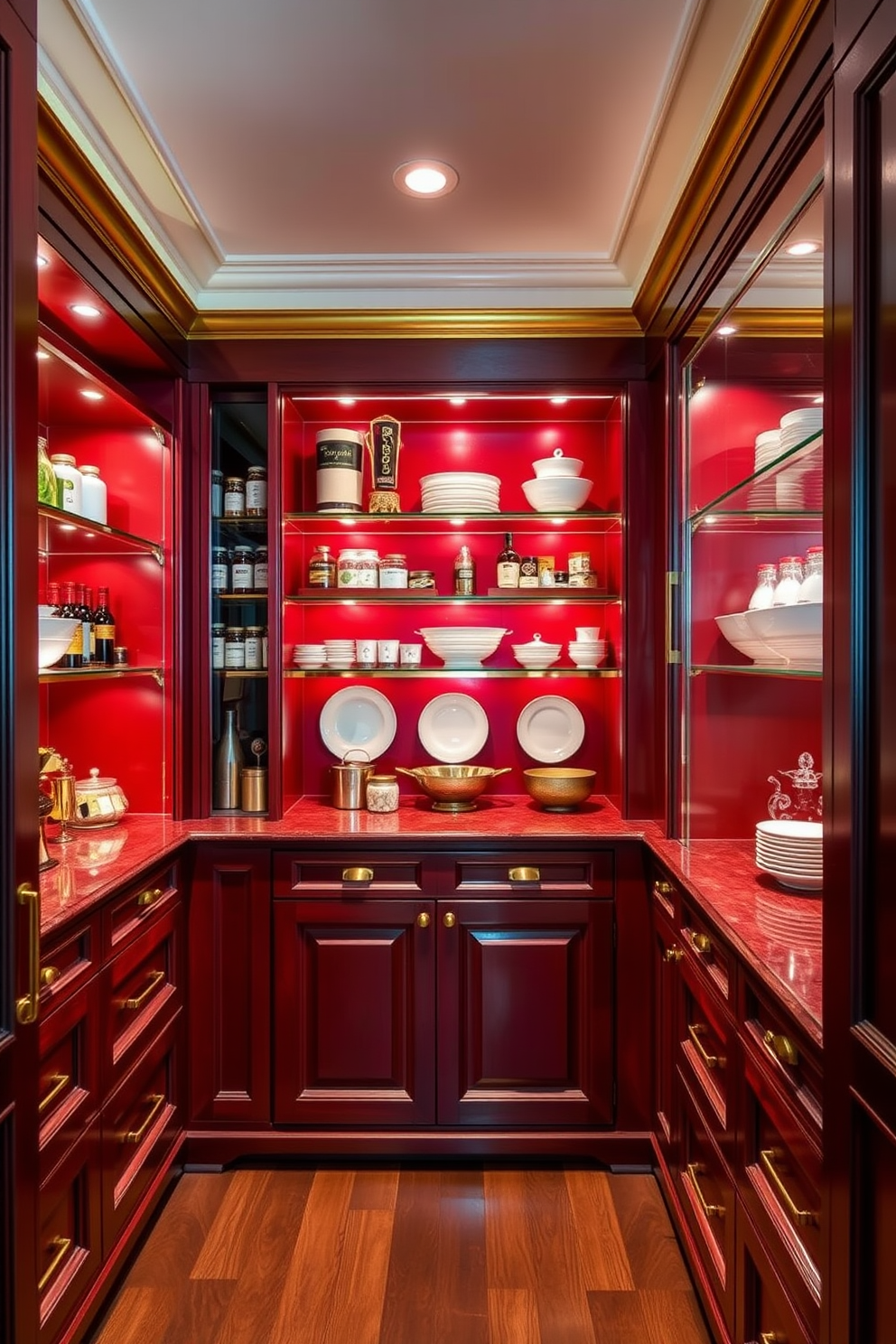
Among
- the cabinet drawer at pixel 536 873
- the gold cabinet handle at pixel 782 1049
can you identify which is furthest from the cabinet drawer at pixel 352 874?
the gold cabinet handle at pixel 782 1049

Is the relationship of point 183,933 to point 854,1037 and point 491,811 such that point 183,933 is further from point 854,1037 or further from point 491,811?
point 854,1037

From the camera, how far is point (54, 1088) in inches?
67.7

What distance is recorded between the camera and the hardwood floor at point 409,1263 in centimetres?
188

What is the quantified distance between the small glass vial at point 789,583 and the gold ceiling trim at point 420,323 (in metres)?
1.11

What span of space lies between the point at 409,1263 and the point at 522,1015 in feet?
2.23

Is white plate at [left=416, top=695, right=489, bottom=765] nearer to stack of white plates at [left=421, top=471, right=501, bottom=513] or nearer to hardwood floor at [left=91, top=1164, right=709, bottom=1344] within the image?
stack of white plates at [left=421, top=471, right=501, bottom=513]

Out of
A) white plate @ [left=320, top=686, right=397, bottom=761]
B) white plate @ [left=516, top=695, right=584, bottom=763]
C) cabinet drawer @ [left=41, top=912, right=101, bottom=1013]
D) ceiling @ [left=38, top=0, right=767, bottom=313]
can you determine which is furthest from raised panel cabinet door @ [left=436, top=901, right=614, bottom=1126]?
ceiling @ [left=38, top=0, right=767, bottom=313]

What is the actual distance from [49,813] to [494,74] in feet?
6.76

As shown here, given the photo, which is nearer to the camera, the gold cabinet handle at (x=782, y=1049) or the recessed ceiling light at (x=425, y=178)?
the gold cabinet handle at (x=782, y=1049)

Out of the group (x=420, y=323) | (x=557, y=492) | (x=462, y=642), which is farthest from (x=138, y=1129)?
(x=420, y=323)

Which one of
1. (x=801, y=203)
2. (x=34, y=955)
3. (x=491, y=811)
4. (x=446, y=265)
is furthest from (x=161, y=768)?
(x=801, y=203)

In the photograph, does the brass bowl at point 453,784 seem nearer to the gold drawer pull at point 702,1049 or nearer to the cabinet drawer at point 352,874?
the cabinet drawer at point 352,874

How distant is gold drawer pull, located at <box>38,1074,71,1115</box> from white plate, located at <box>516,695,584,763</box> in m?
1.77

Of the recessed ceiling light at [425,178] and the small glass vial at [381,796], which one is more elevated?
the recessed ceiling light at [425,178]
